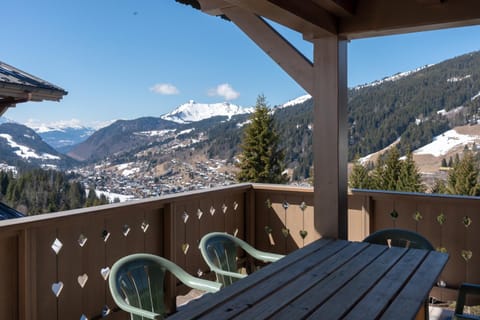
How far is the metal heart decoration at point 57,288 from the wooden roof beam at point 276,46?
188cm

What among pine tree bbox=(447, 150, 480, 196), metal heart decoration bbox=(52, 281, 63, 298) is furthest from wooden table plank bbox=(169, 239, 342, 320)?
pine tree bbox=(447, 150, 480, 196)

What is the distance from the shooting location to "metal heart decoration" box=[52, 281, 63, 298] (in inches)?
93.5

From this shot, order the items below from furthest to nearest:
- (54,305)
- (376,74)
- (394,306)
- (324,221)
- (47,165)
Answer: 1. (376,74)
2. (47,165)
3. (324,221)
4. (54,305)
5. (394,306)

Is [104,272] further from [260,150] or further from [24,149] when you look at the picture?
[260,150]

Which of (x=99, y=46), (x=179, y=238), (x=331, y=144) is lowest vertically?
(x=179, y=238)

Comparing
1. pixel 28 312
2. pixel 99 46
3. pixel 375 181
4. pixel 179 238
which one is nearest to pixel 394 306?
pixel 28 312

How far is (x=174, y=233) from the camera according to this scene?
3225mm

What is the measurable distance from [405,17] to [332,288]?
1729 millimetres

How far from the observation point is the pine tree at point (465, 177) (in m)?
14.6

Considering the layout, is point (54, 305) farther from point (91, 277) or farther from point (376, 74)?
point (376, 74)

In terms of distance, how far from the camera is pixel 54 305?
238cm

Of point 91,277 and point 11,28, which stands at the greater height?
point 11,28

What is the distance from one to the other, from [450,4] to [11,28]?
1772cm

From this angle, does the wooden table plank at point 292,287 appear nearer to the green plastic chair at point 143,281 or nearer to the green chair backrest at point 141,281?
the green plastic chair at point 143,281
